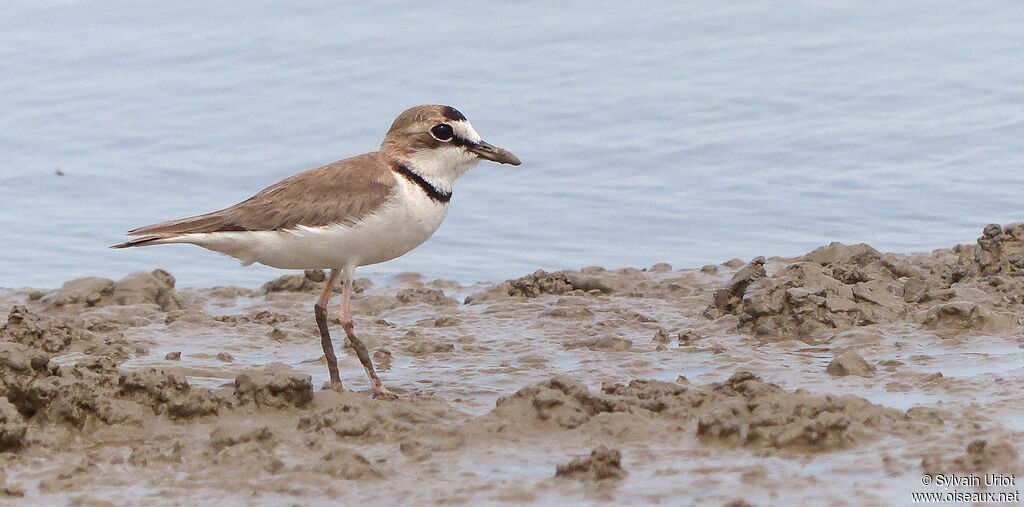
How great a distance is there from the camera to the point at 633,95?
1617 cm

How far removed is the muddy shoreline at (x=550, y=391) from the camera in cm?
561

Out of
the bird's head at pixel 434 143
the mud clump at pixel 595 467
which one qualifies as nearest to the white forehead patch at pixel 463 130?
the bird's head at pixel 434 143

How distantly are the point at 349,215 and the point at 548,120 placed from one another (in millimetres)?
8246

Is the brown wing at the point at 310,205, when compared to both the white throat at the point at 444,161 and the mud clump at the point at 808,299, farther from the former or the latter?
the mud clump at the point at 808,299

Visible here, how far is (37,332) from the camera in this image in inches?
332

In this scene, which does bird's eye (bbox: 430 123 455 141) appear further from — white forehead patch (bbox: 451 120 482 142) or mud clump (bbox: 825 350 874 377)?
mud clump (bbox: 825 350 874 377)

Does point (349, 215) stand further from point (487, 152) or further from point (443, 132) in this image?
point (487, 152)

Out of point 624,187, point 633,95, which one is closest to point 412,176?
point 624,187

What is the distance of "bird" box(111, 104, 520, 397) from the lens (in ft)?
24.8

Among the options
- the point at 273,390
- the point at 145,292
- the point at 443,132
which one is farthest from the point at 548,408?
the point at 145,292

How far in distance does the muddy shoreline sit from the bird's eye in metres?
1.36

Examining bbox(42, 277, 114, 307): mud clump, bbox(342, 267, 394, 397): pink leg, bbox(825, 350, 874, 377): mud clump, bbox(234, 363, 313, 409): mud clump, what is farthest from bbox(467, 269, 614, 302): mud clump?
bbox(234, 363, 313, 409): mud clump

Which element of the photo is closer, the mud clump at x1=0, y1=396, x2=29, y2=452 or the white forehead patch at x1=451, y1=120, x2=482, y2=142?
the mud clump at x1=0, y1=396, x2=29, y2=452

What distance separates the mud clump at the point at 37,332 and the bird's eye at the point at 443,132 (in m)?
2.58
